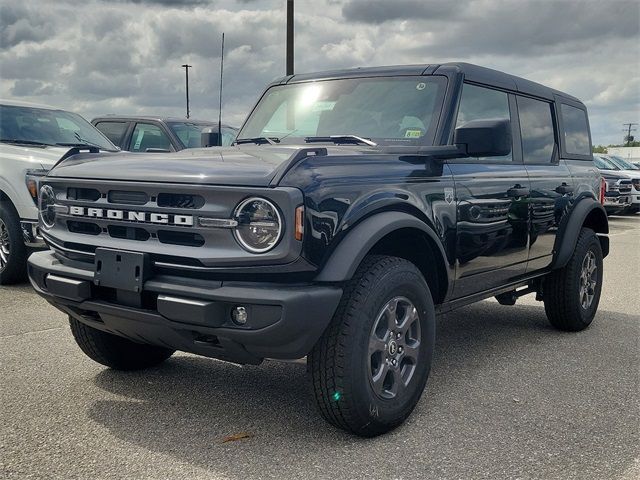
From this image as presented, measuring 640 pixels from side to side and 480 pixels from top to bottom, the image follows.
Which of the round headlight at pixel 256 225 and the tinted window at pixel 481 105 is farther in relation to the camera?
the tinted window at pixel 481 105

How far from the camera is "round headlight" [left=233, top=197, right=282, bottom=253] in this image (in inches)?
110

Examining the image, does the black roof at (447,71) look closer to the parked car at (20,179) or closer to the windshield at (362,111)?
the windshield at (362,111)

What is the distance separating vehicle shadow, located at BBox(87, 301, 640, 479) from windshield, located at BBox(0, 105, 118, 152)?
4.03 metres

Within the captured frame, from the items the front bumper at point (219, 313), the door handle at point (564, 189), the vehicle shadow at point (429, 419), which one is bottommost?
the vehicle shadow at point (429, 419)

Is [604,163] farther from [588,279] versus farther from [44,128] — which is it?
[44,128]

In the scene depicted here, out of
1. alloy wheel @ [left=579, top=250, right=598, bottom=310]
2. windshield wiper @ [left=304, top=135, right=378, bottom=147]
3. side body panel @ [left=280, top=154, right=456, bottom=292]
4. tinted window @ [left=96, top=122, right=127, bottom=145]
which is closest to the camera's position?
side body panel @ [left=280, top=154, right=456, bottom=292]

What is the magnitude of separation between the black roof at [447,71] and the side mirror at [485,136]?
2.28 ft

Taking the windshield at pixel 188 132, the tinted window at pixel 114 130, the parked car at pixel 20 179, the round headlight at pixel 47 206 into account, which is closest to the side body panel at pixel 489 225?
the round headlight at pixel 47 206

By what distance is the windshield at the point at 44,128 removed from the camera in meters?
7.28

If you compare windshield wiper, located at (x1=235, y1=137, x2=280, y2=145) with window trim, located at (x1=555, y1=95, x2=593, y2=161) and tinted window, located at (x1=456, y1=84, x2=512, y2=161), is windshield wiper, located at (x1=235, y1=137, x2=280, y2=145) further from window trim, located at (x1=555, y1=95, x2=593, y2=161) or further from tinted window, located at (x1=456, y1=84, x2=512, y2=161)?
window trim, located at (x1=555, y1=95, x2=593, y2=161)

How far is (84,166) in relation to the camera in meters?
3.43

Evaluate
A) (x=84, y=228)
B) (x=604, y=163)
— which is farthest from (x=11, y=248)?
(x=604, y=163)

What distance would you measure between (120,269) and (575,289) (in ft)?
12.0

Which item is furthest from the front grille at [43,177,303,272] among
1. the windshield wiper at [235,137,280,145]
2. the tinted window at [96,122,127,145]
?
the tinted window at [96,122,127,145]
